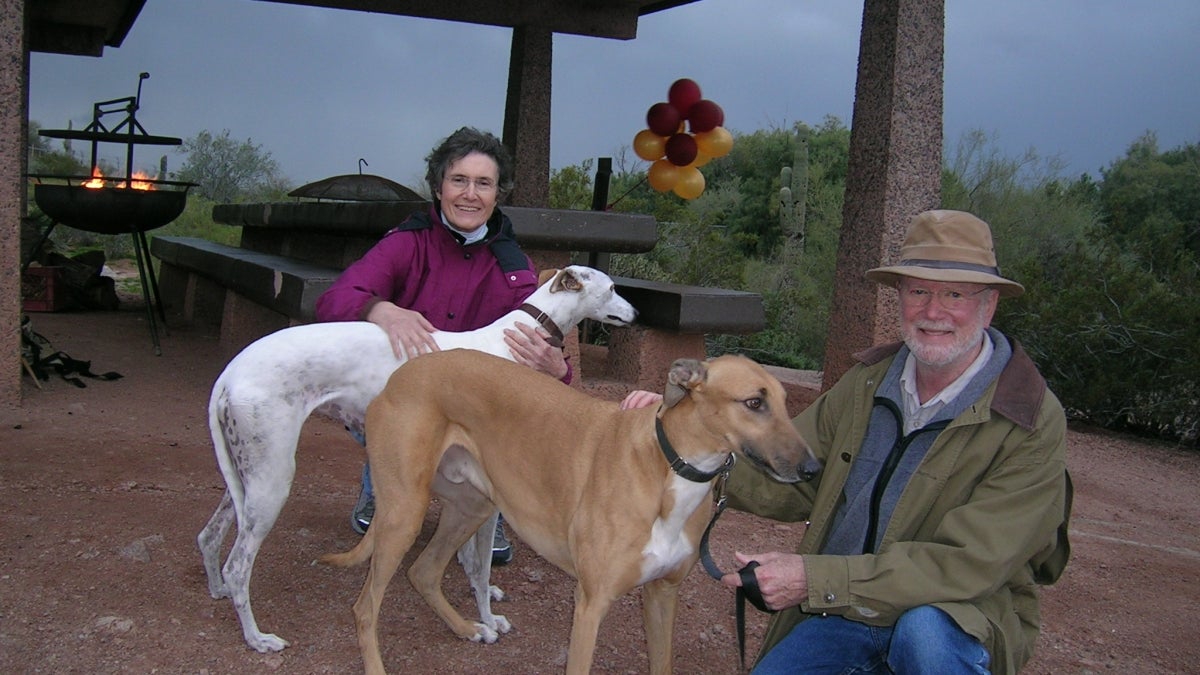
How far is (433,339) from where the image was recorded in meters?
3.88

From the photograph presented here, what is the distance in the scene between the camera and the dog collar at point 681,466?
9.29 feet

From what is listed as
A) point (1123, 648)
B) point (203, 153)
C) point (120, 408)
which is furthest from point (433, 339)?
point (203, 153)

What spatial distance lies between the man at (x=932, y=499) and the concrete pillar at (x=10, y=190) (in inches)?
205

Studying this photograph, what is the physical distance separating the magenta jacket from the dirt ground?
1.11 metres

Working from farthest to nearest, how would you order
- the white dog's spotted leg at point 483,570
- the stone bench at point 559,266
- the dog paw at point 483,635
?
the stone bench at point 559,266 < the white dog's spotted leg at point 483,570 < the dog paw at point 483,635

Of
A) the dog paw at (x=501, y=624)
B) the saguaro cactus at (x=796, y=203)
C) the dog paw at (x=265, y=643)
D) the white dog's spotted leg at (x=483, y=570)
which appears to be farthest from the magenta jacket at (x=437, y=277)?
the saguaro cactus at (x=796, y=203)

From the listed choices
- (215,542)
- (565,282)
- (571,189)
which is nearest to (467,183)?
(565,282)

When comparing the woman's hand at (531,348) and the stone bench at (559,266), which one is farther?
the stone bench at (559,266)

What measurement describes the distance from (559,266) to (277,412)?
378 cm

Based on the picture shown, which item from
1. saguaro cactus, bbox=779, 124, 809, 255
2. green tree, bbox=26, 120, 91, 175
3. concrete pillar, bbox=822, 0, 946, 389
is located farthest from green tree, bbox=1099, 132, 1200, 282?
green tree, bbox=26, 120, 91, 175

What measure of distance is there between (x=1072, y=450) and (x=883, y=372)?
586 centimetres

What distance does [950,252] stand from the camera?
2791mm

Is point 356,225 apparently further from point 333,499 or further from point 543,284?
point 543,284

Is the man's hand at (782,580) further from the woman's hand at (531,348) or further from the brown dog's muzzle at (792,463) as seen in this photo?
the woman's hand at (531,348)
